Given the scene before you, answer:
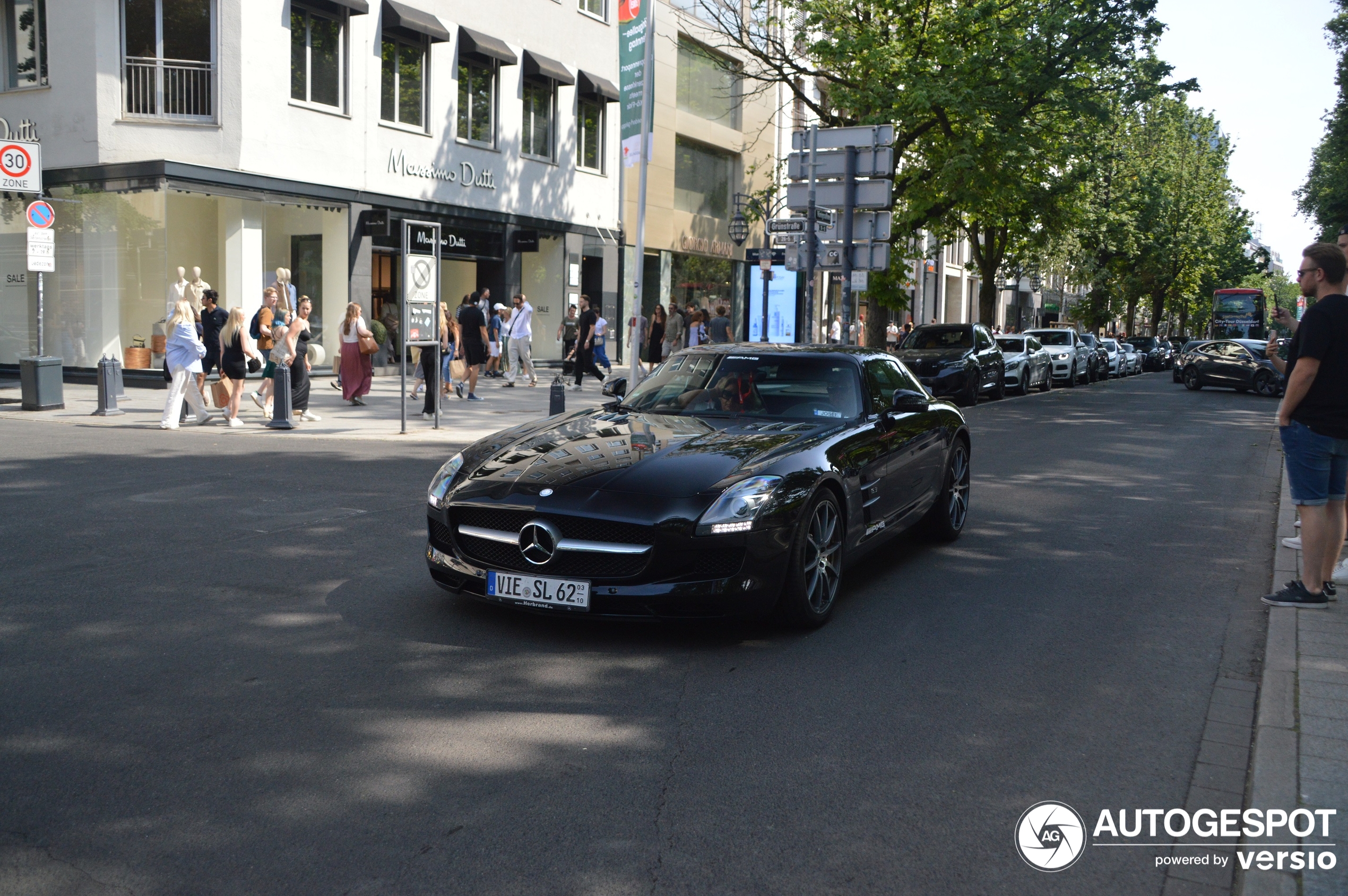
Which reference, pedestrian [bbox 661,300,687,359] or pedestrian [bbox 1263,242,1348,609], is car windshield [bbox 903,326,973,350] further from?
pedestrian [bbox 1263,242,1348,609]

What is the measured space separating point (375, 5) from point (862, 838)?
76.8 feet

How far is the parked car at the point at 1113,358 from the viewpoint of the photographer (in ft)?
136

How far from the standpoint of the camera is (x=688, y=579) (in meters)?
5.27

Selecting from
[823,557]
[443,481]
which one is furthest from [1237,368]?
[443,481]

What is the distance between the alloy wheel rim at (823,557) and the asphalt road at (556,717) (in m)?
0.19

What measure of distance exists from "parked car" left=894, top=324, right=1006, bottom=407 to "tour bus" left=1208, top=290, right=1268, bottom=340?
43.2 m

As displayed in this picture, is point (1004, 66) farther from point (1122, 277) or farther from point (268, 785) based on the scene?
point (1122, 277)

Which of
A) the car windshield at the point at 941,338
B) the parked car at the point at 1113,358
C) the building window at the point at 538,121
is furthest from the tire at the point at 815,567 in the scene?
the parked car at the point at 1113,358

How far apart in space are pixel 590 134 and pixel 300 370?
55.9ft

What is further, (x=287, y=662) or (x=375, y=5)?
(x=375, y=5)

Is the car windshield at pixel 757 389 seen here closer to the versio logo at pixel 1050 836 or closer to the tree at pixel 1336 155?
the versio logo at pixel 1050 836

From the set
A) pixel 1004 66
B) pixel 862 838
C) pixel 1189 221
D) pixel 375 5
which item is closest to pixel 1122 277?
pixel 1189 221

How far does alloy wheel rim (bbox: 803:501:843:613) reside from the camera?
5770 mm

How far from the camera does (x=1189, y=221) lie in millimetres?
61812
